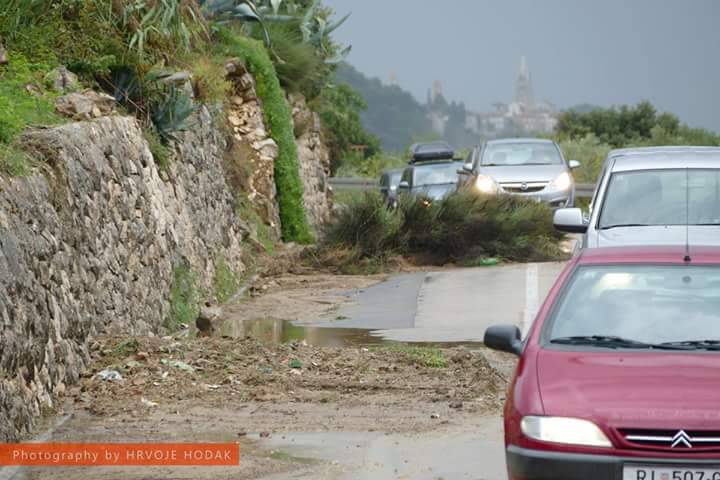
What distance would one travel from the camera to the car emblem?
731 centimetres

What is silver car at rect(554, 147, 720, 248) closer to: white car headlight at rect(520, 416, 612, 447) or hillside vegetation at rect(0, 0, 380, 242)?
hillside vegetation at rect(0, 0, 380, 242)

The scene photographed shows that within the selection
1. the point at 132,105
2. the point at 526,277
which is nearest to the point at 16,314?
the point at 132,105

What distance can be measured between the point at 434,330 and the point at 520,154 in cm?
1369

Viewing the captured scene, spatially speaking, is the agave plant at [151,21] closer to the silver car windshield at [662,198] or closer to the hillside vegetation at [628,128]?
the silver car windshield at [662,198]

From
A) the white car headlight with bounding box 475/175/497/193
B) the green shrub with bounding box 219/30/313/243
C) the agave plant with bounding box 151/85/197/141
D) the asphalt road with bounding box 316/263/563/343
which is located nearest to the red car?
the asphalt road with bounding box 316/263/563/343


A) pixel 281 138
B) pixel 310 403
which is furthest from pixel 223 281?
pixel 310 403

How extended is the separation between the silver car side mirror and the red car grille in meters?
7.31

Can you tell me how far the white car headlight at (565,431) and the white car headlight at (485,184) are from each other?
21.5 m

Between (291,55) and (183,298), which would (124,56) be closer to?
(183,298)

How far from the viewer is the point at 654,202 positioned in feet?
45.6

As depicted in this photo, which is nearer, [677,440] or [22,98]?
[677,440]

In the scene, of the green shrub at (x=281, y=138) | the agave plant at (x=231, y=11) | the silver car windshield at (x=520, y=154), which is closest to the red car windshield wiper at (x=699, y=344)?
the agave plant at (x=231, y=11)

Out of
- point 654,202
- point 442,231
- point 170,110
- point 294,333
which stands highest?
point 170,110

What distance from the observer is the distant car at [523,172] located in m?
29.2
